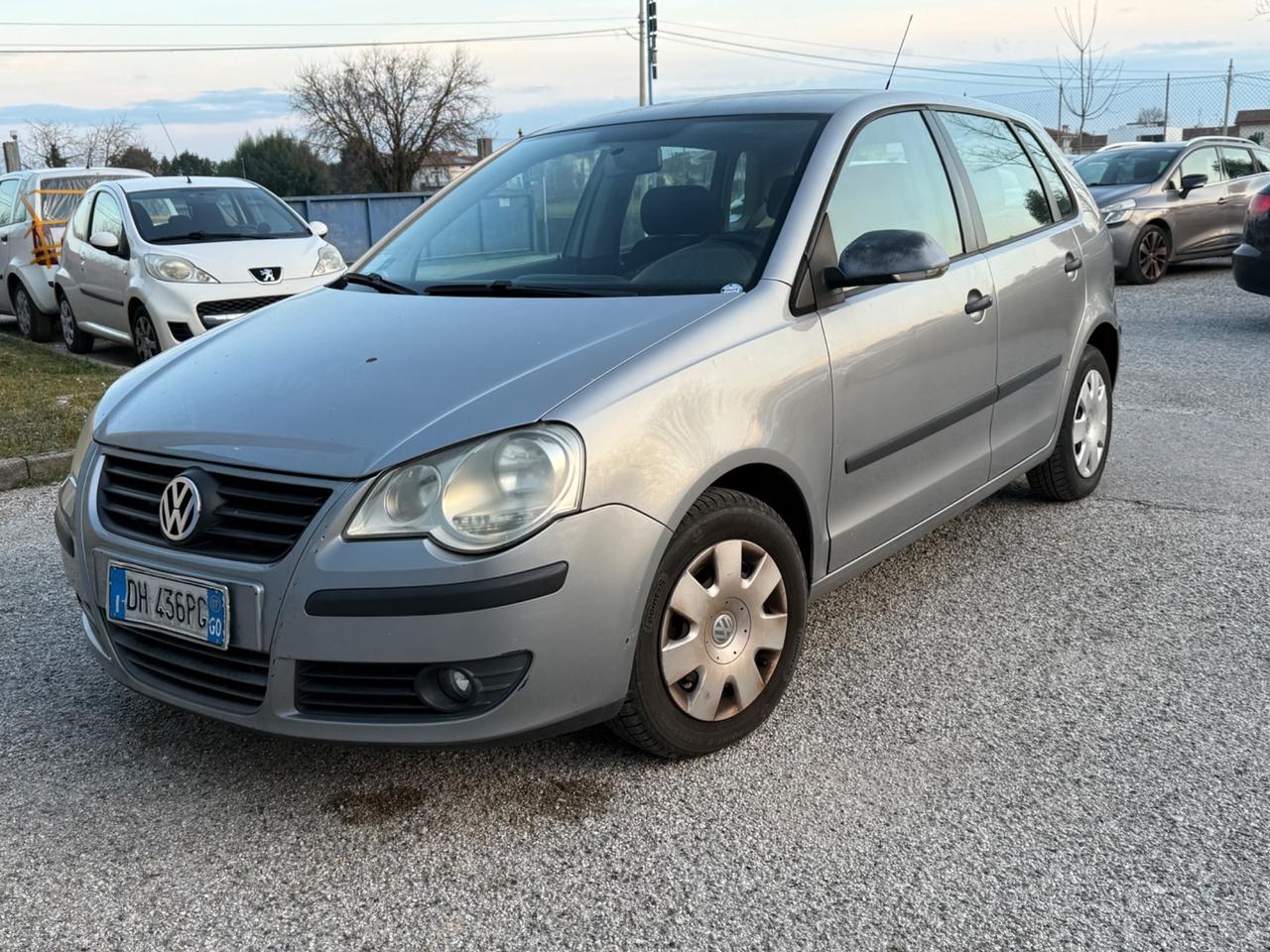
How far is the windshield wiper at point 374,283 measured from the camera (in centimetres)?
370

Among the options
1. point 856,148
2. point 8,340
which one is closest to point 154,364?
point 856,148

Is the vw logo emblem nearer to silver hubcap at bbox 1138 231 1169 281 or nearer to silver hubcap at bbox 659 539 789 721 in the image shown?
silver hubcap at bbox 659 539 789 721

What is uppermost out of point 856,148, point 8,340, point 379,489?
point 856,148

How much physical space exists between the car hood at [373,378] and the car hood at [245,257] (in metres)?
6.36

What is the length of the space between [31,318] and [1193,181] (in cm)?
1252

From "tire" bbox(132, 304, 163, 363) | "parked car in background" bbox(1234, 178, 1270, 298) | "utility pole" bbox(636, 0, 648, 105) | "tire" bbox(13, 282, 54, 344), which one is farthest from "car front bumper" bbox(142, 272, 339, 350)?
"utility pole" bbox(636, 0, 648, 105)

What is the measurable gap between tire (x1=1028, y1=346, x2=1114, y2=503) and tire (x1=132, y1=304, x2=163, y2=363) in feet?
22.9

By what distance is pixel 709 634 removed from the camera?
296 cm

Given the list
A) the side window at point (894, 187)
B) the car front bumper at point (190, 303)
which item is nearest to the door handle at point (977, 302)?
the side window at point (894, 187)

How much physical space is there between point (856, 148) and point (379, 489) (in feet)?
6.22

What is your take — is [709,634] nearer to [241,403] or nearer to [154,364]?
[241,403]

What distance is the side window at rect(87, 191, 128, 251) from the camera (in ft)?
33.3

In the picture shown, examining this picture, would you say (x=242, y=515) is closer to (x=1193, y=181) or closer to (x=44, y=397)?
(x=44, y=397)

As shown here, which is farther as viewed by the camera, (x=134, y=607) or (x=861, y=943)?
(x=134, y=607)
